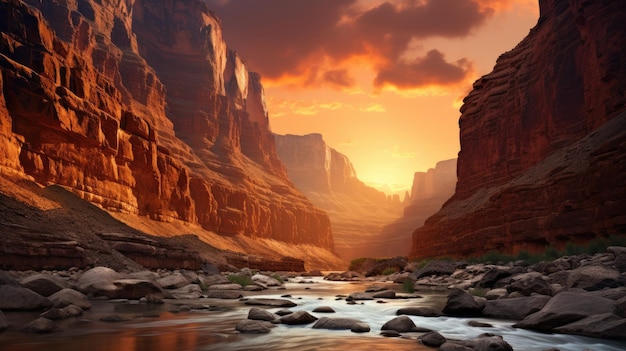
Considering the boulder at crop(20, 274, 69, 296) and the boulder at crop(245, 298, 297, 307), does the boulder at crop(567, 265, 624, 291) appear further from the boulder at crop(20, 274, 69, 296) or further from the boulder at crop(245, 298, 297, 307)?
the boulder at crop(20, 274, 69, 296)

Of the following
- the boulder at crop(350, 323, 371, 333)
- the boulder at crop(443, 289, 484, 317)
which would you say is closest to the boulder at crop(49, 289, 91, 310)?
the boulder at crop(350, 323, 371, 333)

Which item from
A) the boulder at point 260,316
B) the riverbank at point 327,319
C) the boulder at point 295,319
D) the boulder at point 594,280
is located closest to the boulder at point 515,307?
the riverbank at point 327,319

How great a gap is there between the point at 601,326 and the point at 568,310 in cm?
74

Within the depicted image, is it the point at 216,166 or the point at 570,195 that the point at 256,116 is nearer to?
the point at 216,166

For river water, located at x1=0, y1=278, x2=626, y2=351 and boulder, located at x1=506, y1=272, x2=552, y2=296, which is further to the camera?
boulder, located at x1=506, y1=272, x2=552, y2=296

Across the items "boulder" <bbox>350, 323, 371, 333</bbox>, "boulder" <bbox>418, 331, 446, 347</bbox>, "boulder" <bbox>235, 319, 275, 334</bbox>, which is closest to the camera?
"boulder" <bbox>418, 331, 446, 347</bbox>

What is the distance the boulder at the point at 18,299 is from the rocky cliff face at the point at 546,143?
25725mm

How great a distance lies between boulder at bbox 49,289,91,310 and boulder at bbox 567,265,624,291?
11.1 meters

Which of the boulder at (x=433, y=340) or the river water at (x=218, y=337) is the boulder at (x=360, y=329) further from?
the boulder at (x=433, y=340)

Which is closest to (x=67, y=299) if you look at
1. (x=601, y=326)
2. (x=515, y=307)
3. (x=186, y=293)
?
(x=186, y=293)

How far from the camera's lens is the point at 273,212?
120312 mm

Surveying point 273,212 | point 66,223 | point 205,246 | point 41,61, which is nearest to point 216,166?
point 273,212

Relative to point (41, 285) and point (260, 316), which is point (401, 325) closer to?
point (260, 316)

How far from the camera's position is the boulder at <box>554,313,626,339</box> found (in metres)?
6.45
